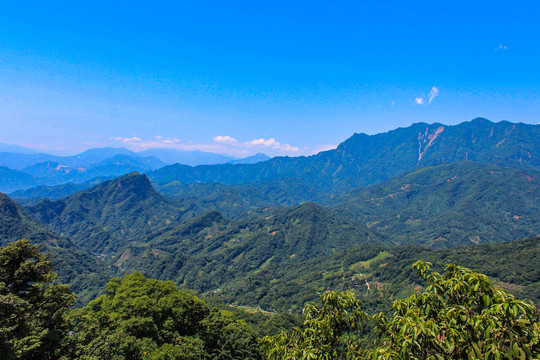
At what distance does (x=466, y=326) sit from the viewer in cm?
723

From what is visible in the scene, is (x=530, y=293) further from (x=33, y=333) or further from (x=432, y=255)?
(x=33, y=333)

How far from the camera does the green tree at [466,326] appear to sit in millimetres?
5723

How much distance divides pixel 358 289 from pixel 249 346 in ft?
516

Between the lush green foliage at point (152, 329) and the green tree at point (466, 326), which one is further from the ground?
the green tree at point (466, 326)

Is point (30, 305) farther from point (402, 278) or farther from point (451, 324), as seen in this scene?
point (402, 278)

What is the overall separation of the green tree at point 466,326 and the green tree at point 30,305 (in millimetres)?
26139

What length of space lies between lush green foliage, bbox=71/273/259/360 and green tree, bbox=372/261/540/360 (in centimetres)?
2681

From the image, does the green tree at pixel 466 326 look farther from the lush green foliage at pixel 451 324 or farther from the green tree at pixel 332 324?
the green tree at pixel 332 324

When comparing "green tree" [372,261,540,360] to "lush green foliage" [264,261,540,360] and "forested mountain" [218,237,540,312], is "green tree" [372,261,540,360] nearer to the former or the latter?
"lush green foliage" [264,261,540,360]

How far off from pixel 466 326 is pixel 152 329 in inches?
1476

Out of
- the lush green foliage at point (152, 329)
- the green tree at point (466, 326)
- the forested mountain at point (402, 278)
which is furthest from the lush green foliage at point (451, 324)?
the forested mountain at point (402, 278)

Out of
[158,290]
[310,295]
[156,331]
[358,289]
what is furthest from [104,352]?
[358,289]

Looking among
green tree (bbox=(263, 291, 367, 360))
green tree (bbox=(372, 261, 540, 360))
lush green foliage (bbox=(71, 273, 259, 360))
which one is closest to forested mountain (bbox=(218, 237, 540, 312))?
lush green foliage (bbox=(71, 273, 259, 360))

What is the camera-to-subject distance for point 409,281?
159 m
